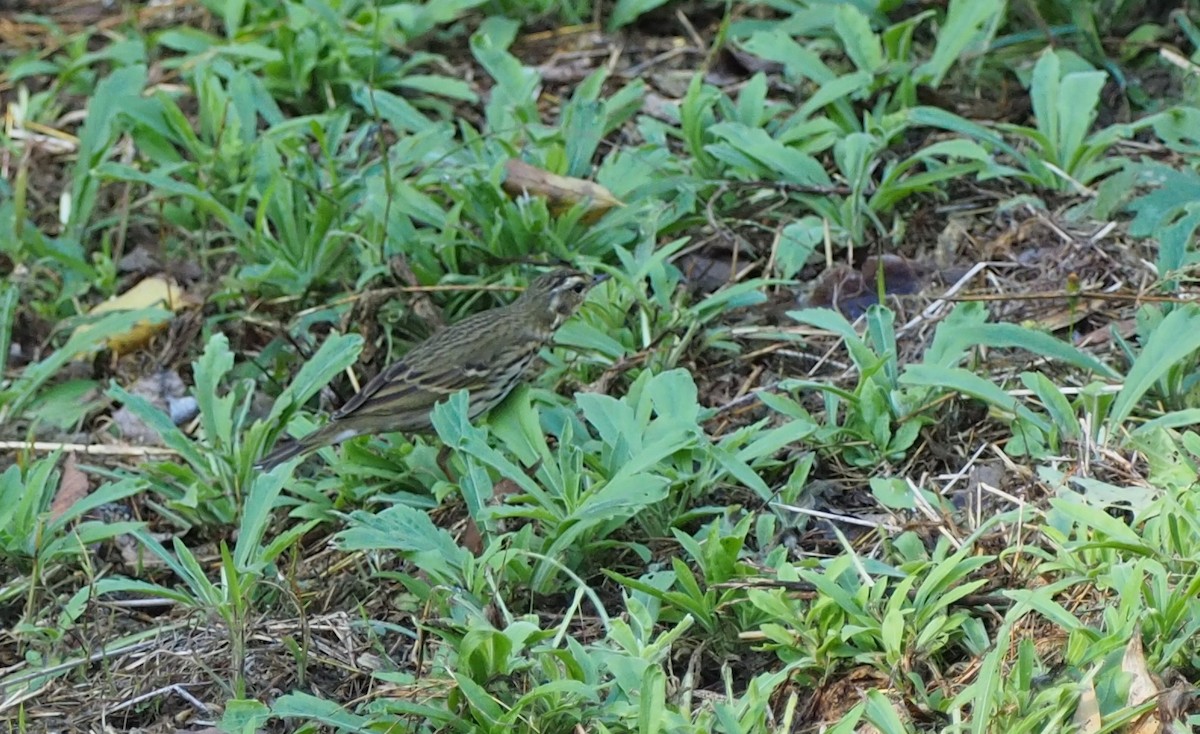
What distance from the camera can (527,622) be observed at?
3.78 meters

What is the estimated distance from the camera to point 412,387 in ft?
16.8

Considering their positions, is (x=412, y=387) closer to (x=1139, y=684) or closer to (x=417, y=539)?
(x=417, y=539)

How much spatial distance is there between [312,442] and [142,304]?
155cm

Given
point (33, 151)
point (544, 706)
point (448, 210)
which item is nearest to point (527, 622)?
point (544, 706)

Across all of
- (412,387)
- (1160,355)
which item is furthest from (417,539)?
(1160,355)

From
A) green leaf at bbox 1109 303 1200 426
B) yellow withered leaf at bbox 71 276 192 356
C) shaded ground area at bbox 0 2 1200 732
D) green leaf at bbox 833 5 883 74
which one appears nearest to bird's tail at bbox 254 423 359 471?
shaded ground area at bbox 0 2 1200 732

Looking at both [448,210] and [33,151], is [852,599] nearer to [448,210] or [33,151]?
[448,210]

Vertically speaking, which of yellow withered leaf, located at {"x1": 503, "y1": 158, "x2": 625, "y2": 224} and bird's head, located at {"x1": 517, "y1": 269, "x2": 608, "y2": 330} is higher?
yellow withered leaf, located at {"x1": 503, "y1": 158, "x2": 625, "y2": 224}

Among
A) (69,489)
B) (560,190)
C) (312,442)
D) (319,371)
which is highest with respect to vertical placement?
(560,190)

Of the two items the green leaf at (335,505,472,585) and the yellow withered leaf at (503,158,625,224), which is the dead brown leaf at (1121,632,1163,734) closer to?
the green leaf at (335,505,472,585)

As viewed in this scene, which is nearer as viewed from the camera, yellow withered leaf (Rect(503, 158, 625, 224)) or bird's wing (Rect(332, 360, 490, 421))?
bird's wing (Rect(332, 360, 490, 421))

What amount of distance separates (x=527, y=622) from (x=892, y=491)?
3.95 ft

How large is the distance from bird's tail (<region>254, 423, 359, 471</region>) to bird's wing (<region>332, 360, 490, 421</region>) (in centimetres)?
5

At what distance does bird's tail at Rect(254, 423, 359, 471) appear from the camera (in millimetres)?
4934
